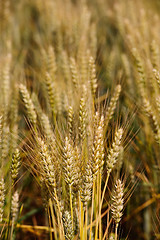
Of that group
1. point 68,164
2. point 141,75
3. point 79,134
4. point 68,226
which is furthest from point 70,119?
point 141,75

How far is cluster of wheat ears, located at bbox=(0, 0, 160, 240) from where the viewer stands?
2.89 ft

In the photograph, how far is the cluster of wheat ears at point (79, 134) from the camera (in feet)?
2.89

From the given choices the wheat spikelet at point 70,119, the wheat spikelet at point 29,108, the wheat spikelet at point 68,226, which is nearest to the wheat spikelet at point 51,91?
the wheat spikelet at point 29,108

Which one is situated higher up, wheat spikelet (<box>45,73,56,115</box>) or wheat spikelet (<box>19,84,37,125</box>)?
wheat spikelet (<box>45,73,56,115</box>)

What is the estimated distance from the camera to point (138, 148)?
1473mm

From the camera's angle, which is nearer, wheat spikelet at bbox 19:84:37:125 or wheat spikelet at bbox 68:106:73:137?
wheat spikelet at bbox 68:106:73:137

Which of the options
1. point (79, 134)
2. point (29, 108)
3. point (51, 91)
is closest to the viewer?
point (79, 134)

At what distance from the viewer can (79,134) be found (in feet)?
3.25

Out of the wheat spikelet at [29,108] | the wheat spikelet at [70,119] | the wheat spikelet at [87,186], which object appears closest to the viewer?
the wheat spikelet at [87,186]

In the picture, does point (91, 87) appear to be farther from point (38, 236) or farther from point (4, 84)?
point (38, 236)

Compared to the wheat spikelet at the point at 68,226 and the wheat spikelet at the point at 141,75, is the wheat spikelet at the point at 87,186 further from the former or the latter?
the wheat spikelet at the point at 141,75

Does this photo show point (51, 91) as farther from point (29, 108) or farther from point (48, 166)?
point (48, 166)

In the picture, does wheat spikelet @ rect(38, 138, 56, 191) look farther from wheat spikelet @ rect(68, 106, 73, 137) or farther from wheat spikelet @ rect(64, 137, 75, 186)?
wheat spikelet @ rect(68, 106, 73, 137)

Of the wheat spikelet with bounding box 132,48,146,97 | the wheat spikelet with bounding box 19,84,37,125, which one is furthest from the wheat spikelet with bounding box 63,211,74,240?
the wheat spikelet with bounding box 132,48,146,97
